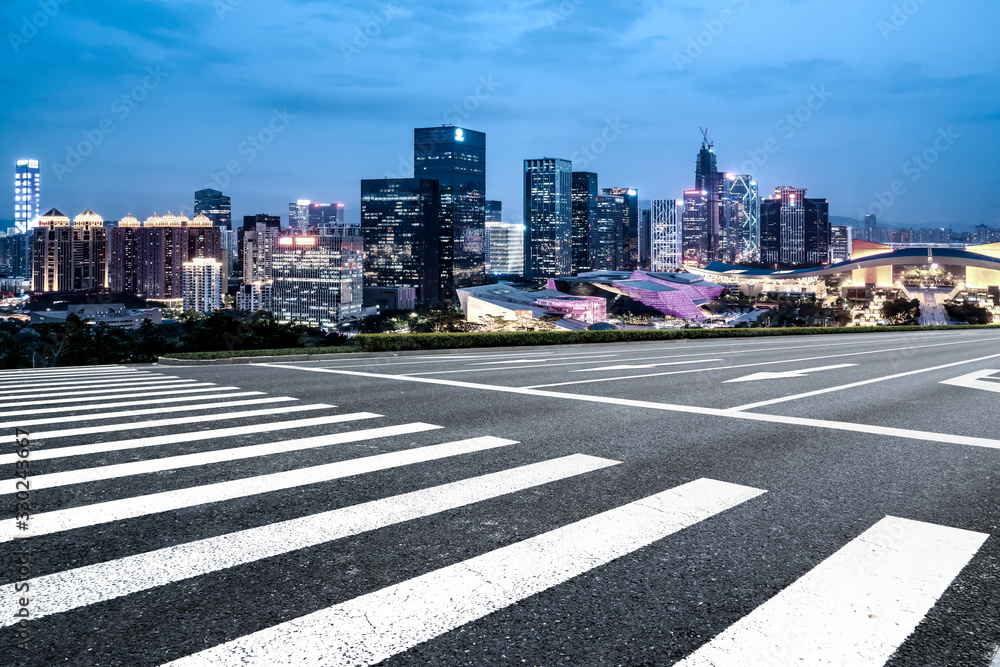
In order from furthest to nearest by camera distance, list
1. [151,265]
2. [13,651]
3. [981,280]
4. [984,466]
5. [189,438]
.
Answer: [151,265]
[981,280]
[189,438]
[984,466]
[13,651]

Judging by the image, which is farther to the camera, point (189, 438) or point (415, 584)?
point (189, 438)

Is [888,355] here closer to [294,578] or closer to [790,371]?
[790,371]

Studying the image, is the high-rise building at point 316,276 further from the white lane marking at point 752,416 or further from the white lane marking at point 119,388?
the white lane marking at point 752,416

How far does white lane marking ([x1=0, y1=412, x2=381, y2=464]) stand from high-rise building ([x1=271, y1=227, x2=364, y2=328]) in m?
186

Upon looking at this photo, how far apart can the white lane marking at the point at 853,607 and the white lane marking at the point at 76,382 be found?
12117 millimetres

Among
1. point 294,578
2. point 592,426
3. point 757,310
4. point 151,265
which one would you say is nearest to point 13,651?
point 294,578

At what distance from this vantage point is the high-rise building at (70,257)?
576 ft

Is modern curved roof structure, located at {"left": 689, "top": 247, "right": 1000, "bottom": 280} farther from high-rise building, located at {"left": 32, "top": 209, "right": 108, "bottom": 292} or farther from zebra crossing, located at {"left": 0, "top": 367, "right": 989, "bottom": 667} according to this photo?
high-rise building, located at {"left": 32, "top": 209, "right": 108, "bottom": 292}

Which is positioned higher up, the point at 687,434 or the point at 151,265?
the point at 151,265

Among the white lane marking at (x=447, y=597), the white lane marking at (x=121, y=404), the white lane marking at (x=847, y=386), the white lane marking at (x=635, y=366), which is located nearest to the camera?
the white lane marking at (x=447, y=597)

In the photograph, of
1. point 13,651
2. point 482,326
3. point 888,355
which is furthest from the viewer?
point 482,326

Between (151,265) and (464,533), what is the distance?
725ft

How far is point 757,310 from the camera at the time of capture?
13975 cm

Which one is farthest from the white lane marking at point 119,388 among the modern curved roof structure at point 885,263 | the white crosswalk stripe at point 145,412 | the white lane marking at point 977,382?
the modern curved roof structure at point 885,263
